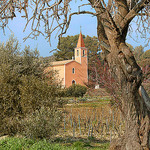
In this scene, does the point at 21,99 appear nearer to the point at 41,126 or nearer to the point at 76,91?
the point at 41,126

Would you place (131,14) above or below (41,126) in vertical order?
above

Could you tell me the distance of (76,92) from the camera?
30.6 metres

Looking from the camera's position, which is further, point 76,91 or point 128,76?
point 76,91

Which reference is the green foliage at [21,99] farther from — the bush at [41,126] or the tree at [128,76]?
the tree at [128,76]

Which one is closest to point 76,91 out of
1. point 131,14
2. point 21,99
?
point 21,99

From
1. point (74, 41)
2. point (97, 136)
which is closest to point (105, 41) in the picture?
point (97, 136)

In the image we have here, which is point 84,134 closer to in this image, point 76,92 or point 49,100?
point 49,100

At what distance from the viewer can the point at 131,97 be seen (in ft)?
14.9

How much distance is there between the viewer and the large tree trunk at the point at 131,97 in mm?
4461

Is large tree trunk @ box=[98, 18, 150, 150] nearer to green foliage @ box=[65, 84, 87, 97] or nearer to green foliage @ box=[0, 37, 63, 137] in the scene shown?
green foliage @ box=[0, 37, 63, 137]

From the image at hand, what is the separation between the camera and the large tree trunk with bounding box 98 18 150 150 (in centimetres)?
446

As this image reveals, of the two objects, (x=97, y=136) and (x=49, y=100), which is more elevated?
(x=49, y=100)

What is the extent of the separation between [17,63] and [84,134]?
4.28 meters

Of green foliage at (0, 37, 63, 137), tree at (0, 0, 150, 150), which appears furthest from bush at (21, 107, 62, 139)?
tree at (0, 0, 150, 150)
